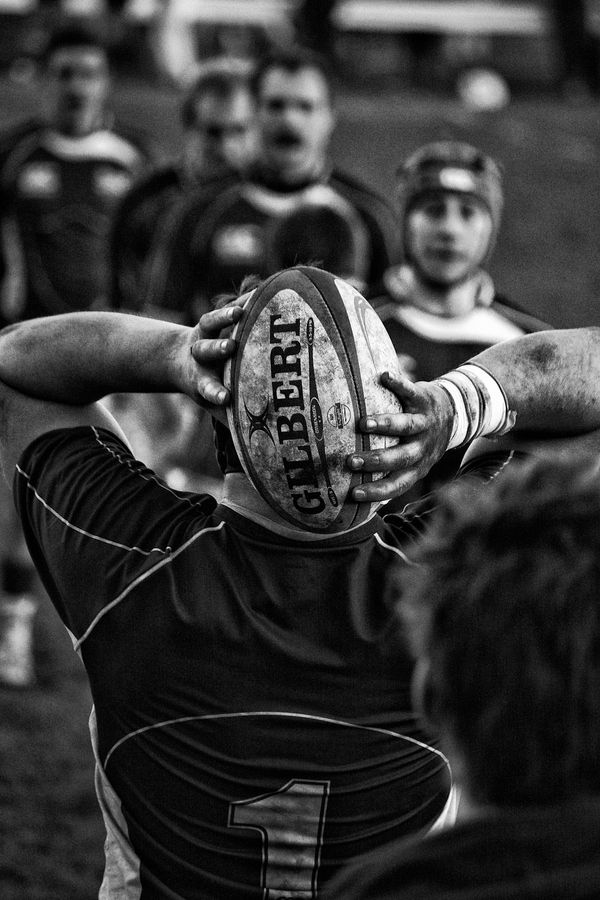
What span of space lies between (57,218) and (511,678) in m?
6.62

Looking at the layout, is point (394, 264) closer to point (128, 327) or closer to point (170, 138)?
point (128, 327)

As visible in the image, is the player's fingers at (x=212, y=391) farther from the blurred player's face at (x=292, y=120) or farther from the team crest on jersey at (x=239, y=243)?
the team crest on jersey at (x=239, y=243)

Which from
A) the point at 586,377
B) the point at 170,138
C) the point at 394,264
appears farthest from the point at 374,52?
the point at 586,377

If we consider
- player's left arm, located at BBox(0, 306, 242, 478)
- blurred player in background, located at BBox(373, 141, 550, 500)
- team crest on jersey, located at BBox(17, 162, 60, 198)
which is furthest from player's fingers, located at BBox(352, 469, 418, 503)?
team crest on jersey, located at BBox(17, 162, 60, 198)

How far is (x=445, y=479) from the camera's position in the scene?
3.83 metres

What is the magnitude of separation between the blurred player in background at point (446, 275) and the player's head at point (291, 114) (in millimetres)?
1104

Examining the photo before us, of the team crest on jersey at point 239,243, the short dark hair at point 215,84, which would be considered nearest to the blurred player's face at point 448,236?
the team crest on jersey at point 239,243

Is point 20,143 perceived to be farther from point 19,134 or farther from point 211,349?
point 211,349

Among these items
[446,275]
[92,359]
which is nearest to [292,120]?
[446,275]

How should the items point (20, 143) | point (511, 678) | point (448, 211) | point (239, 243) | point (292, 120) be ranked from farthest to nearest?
point (20, 143), point (239, 243), point (292, 120), point (448, 211), point (511, 678)

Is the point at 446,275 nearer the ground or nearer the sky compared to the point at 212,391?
nearer the ground

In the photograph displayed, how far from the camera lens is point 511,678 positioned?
4.48 feet

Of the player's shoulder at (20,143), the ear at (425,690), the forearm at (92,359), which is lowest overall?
the player's shoulder at (20,143)

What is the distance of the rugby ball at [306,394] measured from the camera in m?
1.94
